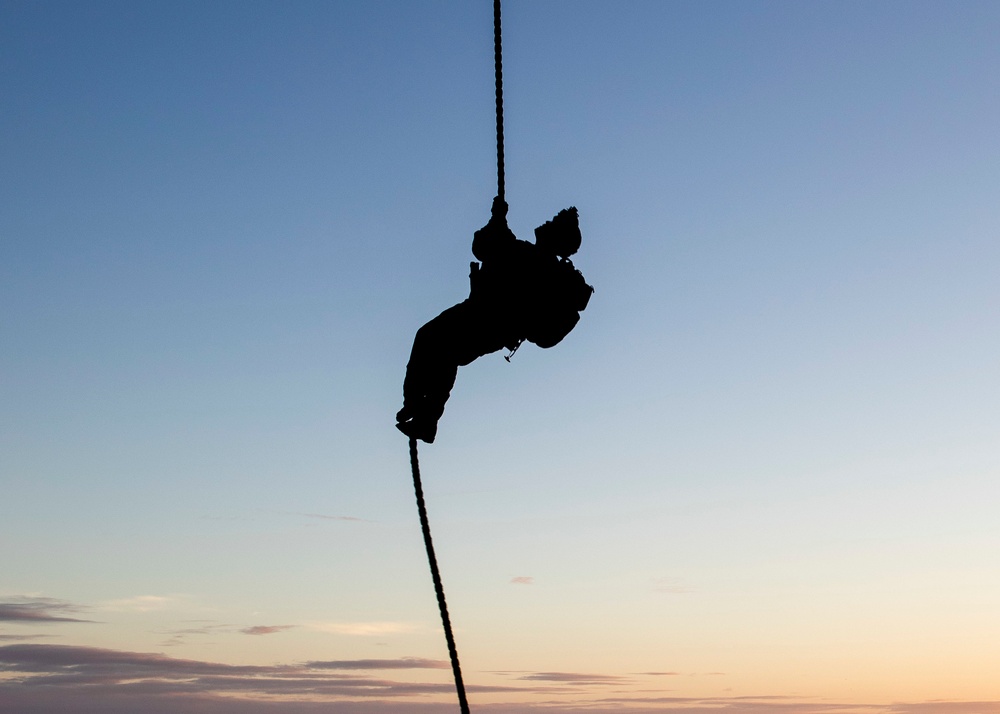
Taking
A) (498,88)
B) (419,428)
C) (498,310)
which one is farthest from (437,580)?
(498,88)

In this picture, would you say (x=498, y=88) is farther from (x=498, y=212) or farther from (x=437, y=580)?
(x=437, y=580)

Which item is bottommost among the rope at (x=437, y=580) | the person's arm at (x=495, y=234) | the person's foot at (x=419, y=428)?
the rope at (x=437, y=580)

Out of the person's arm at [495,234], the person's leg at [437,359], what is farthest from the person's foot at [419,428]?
the person's arm at [495,234]

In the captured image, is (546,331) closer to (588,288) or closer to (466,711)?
(588,288)

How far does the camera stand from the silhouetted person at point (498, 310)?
23.0ft

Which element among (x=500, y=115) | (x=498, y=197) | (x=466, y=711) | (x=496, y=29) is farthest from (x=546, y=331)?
(x=466, y=711)

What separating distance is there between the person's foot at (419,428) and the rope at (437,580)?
4 centimetres

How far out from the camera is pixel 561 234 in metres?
7.20

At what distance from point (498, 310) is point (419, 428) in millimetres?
1026

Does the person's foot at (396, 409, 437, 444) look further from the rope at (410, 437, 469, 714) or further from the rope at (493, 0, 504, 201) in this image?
the rope at (493, 0, 504, 201)

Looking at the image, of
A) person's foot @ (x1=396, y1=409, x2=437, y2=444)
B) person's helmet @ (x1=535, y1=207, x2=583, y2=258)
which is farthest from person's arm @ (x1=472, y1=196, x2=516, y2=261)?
person's foot @ (x1=396, y1=409, x2=437, y2=444)

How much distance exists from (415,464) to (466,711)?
1.59 m

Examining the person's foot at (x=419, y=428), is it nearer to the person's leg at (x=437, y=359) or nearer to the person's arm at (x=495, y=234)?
the person's leg at (x=437, y=359)

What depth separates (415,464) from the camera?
7488 mm
